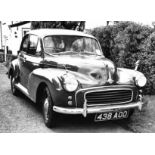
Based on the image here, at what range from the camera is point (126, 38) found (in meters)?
7.39

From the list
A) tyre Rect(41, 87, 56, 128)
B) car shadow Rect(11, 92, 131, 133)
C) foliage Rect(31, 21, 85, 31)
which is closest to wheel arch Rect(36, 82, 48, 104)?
tyre Rect(41, 87, 56, 128)

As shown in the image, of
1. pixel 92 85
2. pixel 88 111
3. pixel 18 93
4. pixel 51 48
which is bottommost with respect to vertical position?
pixel 18 93

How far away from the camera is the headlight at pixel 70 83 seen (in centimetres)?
422

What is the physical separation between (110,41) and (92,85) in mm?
4518

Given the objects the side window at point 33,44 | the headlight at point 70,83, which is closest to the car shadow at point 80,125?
the headlight at point 70,83

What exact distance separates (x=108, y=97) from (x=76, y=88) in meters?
0.57

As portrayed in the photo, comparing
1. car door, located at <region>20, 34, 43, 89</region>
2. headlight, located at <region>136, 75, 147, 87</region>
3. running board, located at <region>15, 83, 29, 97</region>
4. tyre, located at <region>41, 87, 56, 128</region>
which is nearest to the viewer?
tyre, located at <region>41, 87, 56, 128</region>

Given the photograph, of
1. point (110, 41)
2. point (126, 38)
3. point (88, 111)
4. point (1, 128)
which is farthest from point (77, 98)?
point (110, 41)

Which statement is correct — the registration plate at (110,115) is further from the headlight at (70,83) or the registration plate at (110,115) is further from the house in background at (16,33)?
the house in background at (16,33)

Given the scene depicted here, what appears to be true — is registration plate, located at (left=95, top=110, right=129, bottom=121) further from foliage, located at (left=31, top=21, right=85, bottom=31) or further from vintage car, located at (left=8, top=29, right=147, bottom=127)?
foliage, located at (left=31, top=21, right=85, bottom=31)

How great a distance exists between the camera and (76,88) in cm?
426

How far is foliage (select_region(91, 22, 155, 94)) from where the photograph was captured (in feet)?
21.5

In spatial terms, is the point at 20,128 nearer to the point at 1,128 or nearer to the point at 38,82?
the point at 1,128

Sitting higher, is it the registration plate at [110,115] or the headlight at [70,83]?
the headlight at [70,83]
